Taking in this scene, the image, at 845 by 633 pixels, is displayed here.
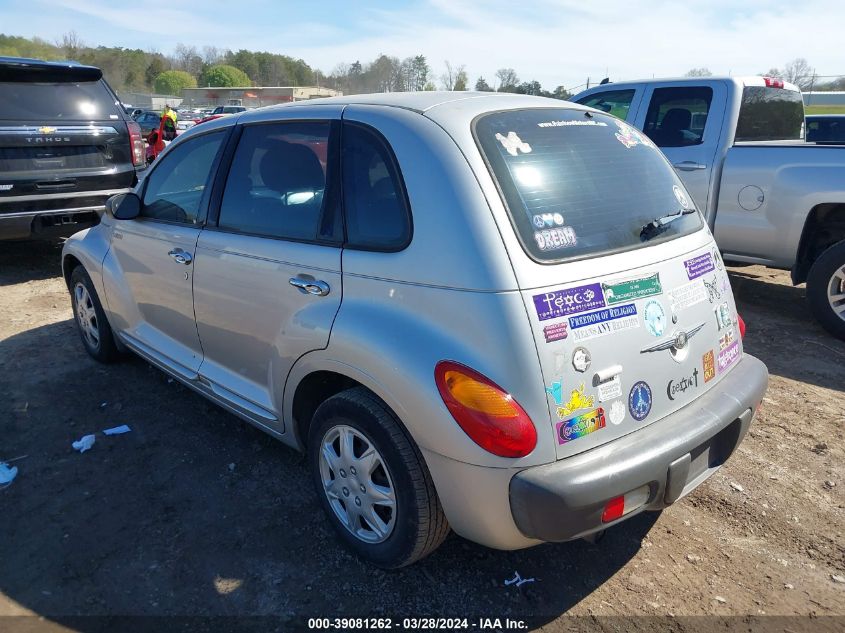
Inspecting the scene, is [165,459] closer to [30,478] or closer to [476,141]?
[30,478]

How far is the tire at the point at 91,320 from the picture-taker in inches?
178

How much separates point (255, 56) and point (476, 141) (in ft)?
487

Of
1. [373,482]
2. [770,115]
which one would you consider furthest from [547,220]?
[770,115]

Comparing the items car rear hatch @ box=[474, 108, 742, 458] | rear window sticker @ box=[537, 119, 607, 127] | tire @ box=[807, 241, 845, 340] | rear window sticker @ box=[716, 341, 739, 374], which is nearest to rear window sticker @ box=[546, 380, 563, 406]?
car rear hatch @ box=[474, 108, 742, 458]

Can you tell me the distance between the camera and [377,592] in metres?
2.56

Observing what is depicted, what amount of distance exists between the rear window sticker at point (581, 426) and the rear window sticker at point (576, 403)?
0.03 metres

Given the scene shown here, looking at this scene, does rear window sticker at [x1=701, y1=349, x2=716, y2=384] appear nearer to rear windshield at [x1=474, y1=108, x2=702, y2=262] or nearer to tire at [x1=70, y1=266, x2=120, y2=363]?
rear windshield at [x1=474, y1=108, x2=702, y2=262]

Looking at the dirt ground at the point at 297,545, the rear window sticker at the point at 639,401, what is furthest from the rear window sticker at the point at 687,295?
the dirt ground at the point at 297,545

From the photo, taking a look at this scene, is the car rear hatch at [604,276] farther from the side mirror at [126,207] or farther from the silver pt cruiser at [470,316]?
the side mirror at [126,207]

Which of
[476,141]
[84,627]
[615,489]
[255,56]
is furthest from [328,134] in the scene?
[255,56]

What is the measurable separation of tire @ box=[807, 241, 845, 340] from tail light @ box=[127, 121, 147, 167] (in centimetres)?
691

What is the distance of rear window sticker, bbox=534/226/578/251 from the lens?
2.29 m

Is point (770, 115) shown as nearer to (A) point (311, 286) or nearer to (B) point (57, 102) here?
(A) point (311, 286)

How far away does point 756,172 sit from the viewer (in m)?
5.46
